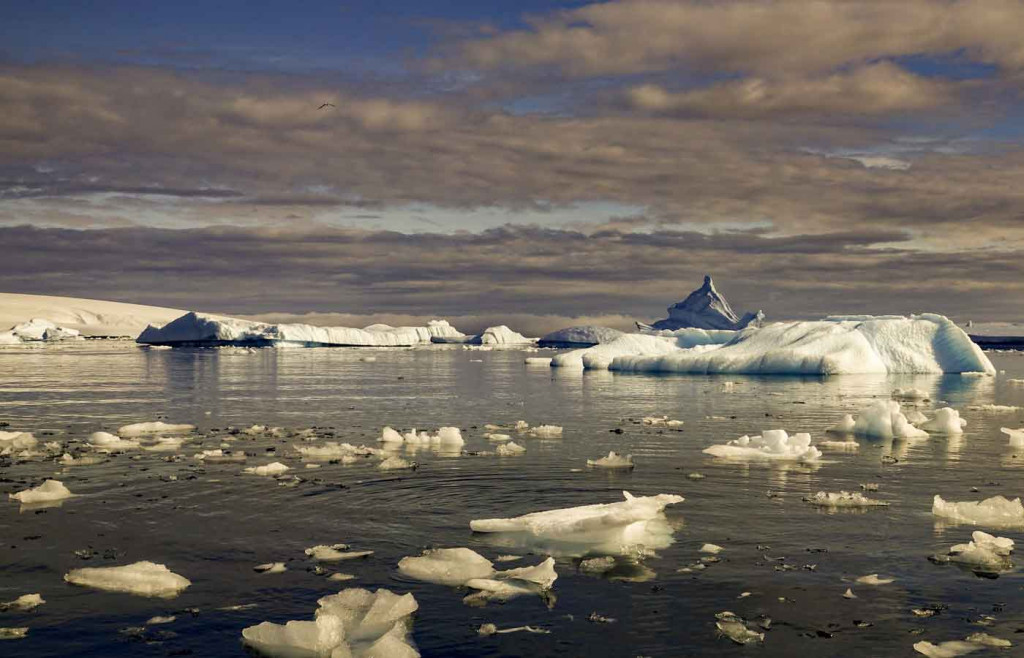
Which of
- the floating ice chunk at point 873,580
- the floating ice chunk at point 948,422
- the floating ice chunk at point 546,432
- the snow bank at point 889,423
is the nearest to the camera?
the floating ice chunk at point 873,580

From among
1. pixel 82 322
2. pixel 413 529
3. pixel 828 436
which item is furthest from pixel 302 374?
pixel 82 322

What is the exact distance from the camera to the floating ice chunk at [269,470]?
49.7 feet

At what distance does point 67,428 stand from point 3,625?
15.6m

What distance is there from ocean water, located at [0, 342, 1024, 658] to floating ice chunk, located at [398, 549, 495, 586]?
0.22 m

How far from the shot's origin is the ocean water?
24.8ft

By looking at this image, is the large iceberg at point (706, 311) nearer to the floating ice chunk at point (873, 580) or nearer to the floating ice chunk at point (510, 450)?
the floating ice chunk at point (510, 450)

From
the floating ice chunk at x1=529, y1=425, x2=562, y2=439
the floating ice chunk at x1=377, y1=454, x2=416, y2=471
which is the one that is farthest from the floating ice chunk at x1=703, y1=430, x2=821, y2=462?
the floating ice chunk at x1=377, y1=454, x2=416, y2=471

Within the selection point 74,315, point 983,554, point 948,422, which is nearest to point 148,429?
point 983,554

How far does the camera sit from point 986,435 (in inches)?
844

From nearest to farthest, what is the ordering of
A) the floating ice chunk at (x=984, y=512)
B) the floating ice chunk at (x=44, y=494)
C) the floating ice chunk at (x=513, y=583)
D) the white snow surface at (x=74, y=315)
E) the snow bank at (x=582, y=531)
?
the floating ice chunk at (x=513, y=583) → the snow bank at (x=582, y=531) → the floating ice chunk at (x=984, y=512) → the floating ice chunk at (x=44, y=494) → the white snow surface at (x=74, y=315)

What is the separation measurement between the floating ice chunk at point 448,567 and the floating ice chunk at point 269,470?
20.8ft

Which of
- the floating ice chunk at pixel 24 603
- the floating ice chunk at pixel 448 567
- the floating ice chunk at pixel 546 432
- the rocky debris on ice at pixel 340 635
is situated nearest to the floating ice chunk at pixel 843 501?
the floating ice chunk at pixel 448 567

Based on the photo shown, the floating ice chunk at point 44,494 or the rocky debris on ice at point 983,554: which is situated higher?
the floating ice chunk at point 44,494

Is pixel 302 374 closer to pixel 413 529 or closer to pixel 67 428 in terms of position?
pixel 67 428
